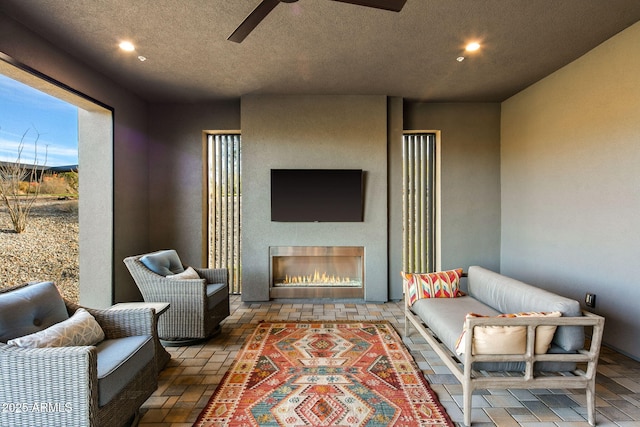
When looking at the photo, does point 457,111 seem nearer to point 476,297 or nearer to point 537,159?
point 537,159

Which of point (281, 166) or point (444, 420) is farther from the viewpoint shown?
point (281, 166)

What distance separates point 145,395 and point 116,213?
8.70ft

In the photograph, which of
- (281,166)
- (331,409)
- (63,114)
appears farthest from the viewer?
(281,166)

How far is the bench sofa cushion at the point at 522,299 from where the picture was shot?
1894mm

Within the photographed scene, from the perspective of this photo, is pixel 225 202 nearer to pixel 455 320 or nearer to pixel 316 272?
pixel 316 272

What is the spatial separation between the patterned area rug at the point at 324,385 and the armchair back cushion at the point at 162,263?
3.71ft

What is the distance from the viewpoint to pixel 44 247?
10.5ft

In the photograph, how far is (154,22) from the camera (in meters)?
2.58

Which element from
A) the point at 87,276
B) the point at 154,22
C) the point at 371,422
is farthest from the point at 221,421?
the point at 154,22

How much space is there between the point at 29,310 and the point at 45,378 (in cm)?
50

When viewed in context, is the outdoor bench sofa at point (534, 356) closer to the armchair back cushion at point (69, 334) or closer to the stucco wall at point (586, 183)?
the stucco wall at point (586, 183)

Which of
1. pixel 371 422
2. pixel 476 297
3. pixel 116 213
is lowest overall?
pixel 371 422

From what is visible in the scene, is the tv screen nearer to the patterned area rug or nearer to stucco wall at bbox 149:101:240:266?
stucco wall at bbox 149:101:240:266

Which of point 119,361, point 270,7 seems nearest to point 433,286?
point 119,361
